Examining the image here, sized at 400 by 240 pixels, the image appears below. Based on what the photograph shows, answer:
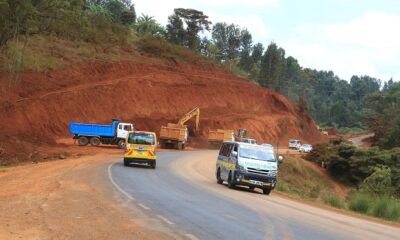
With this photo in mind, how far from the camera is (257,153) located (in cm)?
2581

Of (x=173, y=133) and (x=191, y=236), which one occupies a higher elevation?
(x=173, y=133)

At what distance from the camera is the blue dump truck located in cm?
5219

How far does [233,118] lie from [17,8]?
5126 cm

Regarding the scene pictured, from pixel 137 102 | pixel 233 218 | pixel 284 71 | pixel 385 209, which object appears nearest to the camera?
pixel 233 218

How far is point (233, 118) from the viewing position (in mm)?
85562

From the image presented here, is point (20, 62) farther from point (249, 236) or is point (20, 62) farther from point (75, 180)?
point (249, 236)

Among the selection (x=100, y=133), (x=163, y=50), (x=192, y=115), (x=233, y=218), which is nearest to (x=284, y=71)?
(x=163, y=50)

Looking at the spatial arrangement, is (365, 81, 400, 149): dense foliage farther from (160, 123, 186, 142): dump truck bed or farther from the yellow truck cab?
the yellow truck cab

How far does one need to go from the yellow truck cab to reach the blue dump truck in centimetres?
1905

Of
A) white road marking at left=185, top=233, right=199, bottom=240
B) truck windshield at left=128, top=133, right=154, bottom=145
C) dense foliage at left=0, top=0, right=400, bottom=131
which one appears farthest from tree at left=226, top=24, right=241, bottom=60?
white road marking at left=185, top=233, right=199, bottom=240

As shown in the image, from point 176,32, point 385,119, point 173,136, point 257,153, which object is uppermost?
point 176,32

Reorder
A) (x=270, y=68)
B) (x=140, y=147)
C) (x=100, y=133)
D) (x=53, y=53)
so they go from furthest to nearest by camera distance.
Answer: (x=270, y=68)
(x=53, y=53)
(x=100, y=133)
(x=140, y=147)

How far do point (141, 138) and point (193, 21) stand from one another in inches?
3134

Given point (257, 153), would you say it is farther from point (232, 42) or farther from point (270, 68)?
point (232, 42)
